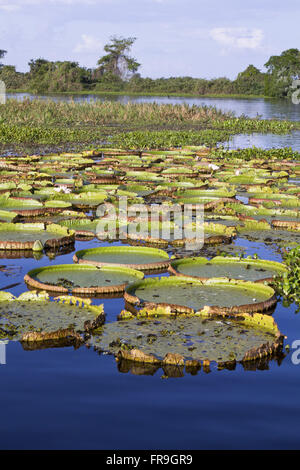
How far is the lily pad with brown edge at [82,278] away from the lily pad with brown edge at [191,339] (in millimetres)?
675

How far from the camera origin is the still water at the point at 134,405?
3.01 meters

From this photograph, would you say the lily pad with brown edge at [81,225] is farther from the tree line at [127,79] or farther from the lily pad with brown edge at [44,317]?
the tree line at [127,79]

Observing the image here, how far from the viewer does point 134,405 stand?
3342mm

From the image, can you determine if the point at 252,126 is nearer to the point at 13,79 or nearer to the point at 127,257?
the point at 127,257

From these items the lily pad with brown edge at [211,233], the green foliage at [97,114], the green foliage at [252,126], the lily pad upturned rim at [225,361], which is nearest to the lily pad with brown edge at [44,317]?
the lily pad upturned rim at [225,361]

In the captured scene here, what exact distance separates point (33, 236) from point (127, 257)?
1.22 meters

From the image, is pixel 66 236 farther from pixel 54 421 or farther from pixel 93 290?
pixel 54 421

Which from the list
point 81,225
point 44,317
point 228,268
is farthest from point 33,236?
point 44,317

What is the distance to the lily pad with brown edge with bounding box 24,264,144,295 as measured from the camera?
490 cm

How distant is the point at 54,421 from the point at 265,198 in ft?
21.0

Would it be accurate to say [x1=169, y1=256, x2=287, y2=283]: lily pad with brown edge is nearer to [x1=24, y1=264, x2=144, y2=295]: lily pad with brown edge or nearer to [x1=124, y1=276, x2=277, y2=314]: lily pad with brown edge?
[x1=124, y1=276, x2=277, y2=314]: lily pad with brown edge

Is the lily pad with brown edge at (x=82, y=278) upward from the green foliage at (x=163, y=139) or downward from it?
downward
